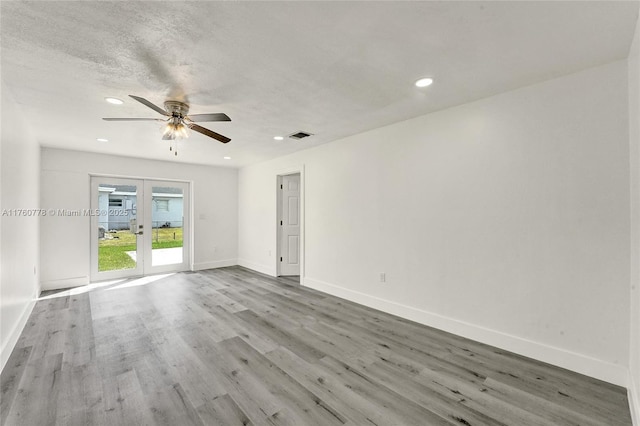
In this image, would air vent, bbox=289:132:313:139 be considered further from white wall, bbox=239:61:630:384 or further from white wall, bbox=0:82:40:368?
white wall, bbox=0:82:40:368

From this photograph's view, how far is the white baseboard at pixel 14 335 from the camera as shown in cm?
246

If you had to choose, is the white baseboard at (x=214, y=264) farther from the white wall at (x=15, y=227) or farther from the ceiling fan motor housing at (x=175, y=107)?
the ceiling fan motor housing at (x=175, y=107)

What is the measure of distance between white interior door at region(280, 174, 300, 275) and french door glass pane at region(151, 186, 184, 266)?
8.34ft

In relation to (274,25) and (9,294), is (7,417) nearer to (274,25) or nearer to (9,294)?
(9,294)

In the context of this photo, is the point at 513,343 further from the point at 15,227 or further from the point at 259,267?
the point at 15,227

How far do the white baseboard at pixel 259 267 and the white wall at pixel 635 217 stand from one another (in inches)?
198

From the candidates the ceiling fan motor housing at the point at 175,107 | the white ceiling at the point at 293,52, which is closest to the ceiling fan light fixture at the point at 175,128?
the ceiling fan motor housing at the point at 175,107

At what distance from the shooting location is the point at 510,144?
2.71 metres

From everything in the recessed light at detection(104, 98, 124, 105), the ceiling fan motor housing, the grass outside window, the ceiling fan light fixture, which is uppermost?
the recessed light at detection(104, 98, 124, 105)

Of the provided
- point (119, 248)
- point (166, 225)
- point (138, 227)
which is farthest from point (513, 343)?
point (119, 248)

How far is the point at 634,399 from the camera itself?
1.84 meters

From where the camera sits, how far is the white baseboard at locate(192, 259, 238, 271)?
6.50 meters

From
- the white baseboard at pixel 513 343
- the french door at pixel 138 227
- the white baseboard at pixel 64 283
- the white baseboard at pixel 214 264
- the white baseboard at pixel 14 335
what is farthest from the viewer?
the white baseboard at pixel 214 264

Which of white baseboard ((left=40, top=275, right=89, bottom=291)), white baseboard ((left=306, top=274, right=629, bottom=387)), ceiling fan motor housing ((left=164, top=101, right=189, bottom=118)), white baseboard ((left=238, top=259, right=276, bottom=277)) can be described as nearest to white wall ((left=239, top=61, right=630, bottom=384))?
white baseboard ((left=306, top=274, right=629, bottom=387))
